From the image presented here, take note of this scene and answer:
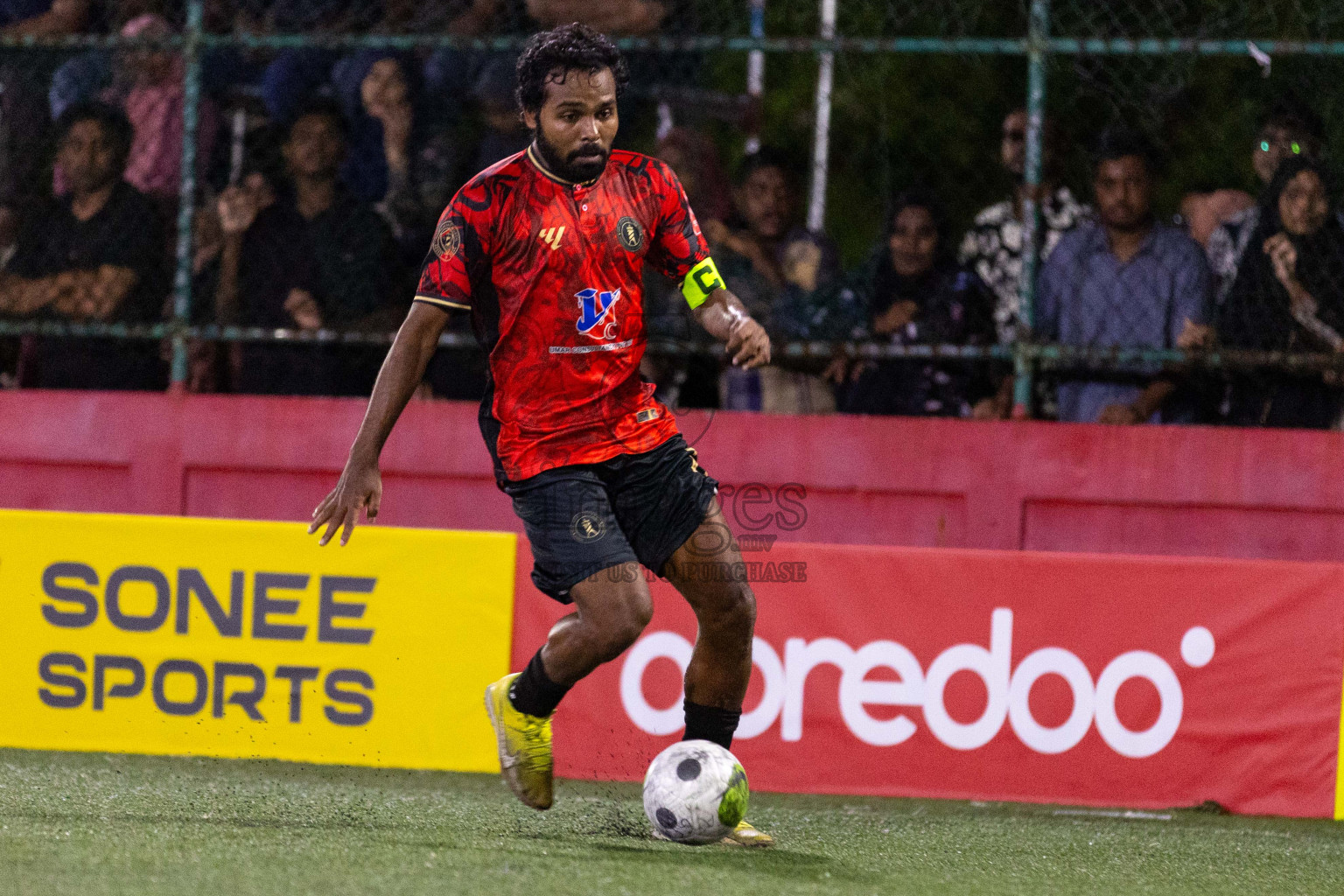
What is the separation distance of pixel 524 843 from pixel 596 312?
1.45 metres

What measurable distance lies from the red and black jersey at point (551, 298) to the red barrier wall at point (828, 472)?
236 cm

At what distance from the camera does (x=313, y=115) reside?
7.22 metres

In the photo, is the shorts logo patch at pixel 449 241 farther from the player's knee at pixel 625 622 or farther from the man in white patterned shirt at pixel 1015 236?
the man in white patterned shirt at pixel 1015 236

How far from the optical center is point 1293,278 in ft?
21.3

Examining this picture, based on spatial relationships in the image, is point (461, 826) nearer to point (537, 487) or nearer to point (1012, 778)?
point (537, 487)

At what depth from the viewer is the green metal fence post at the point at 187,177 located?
7160 mm

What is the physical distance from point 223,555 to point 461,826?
2.19m

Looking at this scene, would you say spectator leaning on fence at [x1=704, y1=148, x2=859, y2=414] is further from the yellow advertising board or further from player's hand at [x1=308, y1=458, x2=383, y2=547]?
player's hand at [x1=308, y1=458, x2=383, y2=547]

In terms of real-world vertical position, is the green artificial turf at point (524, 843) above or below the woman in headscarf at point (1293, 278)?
below

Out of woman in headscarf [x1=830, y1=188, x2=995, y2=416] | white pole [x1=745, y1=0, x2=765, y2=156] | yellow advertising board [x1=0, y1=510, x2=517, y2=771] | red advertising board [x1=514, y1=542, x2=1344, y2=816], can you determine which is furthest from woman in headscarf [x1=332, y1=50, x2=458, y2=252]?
red advertising board [x1=514, y1=542, x2=1344, y2=816]

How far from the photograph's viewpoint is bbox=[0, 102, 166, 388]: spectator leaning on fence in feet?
23.7

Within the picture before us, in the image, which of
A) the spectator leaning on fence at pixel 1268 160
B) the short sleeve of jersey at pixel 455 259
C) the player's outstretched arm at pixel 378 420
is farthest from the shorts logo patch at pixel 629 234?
the spectator leaning on fence at pixel 1268 160

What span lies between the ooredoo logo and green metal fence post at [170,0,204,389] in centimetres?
262

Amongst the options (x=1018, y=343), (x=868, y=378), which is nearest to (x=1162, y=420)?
(x=1018, y=343)
